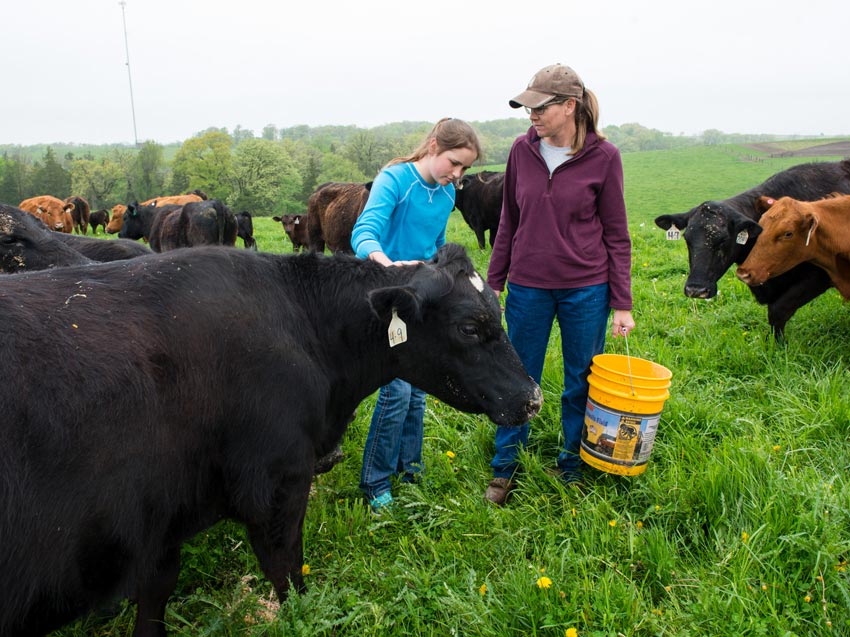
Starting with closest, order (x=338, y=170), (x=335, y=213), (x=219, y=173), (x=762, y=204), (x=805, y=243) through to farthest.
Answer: (x=805, y=243)
(x=762, y=204)
(x=335, y=213)
(x=219, y=173)
(x=338, y=170)

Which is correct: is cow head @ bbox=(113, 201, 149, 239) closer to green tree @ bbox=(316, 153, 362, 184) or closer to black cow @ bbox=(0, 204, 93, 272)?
black cow @ bbox=(0, 204, 93, 272)

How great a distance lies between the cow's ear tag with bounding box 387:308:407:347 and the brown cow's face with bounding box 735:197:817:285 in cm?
443

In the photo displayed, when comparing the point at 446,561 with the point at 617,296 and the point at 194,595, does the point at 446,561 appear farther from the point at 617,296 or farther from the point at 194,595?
the point at 617,296

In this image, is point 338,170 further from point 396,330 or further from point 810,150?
point 396,330

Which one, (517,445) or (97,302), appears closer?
(97,302)

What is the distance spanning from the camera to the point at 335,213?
39.5 feet

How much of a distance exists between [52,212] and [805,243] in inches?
965

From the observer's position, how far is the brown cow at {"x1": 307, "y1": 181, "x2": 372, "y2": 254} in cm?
1167

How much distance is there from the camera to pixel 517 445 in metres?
3.93

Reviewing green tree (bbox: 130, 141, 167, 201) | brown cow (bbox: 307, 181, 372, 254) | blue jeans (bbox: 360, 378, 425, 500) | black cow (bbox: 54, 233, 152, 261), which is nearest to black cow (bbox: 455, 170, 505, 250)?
brown cow (bbox: 307, 181, 372, 254)

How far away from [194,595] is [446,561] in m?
1.36

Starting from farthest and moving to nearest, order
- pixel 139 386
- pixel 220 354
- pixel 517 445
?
pixel 517 445
pixel 220 354
pixel 139 386

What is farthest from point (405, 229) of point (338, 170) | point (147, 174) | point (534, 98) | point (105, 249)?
point (147, 174)

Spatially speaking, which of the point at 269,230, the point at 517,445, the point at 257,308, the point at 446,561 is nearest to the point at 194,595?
the point at 446,561
